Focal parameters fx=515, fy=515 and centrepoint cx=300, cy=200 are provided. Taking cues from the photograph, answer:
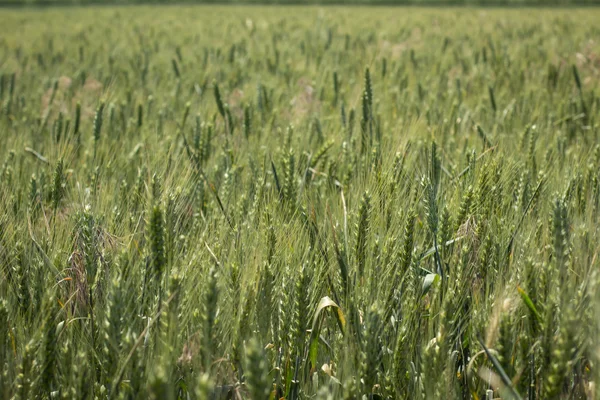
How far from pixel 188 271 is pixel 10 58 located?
5.38m

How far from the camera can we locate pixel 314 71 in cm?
416

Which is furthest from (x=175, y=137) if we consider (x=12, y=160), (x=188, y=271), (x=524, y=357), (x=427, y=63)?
(x=427, y=63)

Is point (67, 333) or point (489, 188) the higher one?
point (489, 188)

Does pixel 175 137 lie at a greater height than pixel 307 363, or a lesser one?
greater

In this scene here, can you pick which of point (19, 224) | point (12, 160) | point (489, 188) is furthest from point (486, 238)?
point (12, 160)

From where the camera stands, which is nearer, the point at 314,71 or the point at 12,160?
the point at 12,160

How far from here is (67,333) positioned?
1071mm

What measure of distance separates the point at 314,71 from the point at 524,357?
3478 mm

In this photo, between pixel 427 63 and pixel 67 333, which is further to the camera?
pixel 427 63

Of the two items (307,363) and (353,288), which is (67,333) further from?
(353,288)

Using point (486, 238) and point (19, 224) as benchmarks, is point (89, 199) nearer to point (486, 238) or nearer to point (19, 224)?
point (19, 224)

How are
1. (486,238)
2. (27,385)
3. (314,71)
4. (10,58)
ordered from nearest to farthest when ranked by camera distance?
1. (27,385)
2. (486,238)
3. (314,71)
4. (10,58)

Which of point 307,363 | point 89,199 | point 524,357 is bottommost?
point 307,363

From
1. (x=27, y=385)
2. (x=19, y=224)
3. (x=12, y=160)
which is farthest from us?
(x=12, y=160)
